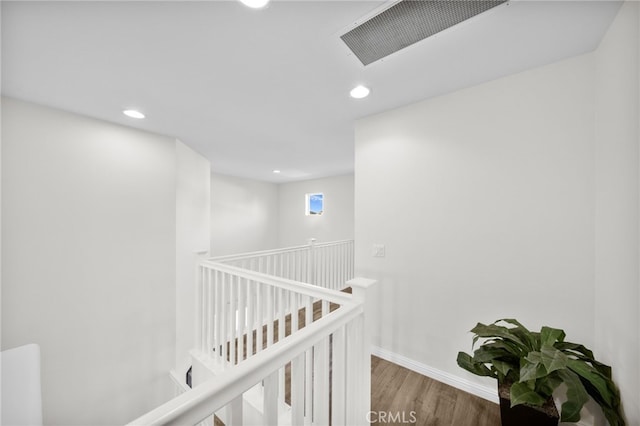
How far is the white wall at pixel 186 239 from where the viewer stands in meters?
3.00

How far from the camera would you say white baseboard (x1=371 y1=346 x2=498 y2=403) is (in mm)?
1734

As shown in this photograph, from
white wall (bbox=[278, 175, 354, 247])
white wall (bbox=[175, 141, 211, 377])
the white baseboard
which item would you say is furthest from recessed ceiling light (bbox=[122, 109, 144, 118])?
white wall (bbox=[278, 175, 354, 247])

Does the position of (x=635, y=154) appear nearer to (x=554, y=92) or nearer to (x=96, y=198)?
(x=554, y=92)

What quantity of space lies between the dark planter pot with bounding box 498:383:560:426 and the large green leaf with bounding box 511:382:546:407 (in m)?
0.13

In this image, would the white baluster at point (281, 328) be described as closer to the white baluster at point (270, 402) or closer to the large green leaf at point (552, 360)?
the white baluster at point (270, 402)

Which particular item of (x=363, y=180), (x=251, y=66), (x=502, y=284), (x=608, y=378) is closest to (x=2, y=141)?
(x=251, y=66)

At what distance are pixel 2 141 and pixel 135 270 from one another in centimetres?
149

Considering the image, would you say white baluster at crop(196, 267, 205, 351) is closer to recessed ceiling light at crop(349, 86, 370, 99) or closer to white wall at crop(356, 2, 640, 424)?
white wall at crop(356, 2, 640, 424)

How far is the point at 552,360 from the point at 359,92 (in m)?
2.01

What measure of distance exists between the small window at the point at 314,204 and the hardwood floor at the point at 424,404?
4.15 metres

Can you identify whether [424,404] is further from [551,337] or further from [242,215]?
[242,215]

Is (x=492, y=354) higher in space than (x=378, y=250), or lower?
lower

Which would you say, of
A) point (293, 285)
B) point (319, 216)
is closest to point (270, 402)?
point (293, 285)

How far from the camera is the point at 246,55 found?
58.9 inches
